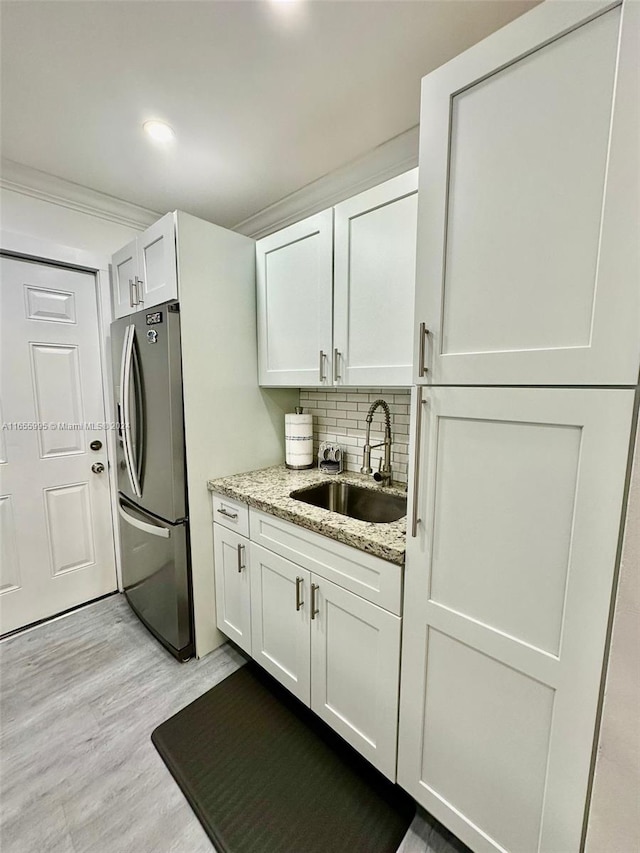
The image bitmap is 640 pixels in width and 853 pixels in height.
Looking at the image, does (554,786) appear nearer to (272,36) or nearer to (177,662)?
(177,662)

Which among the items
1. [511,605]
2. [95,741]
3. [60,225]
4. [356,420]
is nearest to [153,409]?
[356,420]

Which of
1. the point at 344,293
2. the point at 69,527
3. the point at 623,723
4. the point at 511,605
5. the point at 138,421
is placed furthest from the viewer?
the point at 69,527

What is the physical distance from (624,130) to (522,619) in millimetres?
1066

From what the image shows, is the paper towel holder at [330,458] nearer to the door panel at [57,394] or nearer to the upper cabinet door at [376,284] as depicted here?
the upper cabinet door at [376,284]

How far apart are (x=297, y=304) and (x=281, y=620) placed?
4.88ft

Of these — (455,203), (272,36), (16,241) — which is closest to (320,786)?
(455,203)

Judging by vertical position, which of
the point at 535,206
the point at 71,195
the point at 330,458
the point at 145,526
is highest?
the point at 71,195

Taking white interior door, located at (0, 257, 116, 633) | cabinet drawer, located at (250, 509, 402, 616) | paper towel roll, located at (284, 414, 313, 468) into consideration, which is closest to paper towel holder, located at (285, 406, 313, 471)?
paper towel roll, located at (284, 414, 313, 468)

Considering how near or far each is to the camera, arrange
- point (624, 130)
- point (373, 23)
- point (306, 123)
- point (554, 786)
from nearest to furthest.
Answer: point (624, 130)
point (554, 786)
point (373, 23)
point (306, 123)

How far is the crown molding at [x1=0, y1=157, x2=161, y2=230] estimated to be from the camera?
1879 mm

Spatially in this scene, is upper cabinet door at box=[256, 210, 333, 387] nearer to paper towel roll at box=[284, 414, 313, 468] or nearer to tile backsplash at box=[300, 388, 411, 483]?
paper towel roll at box=[284, 414, 313, 468]

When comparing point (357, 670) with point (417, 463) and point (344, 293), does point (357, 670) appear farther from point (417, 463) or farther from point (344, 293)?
point (344, 293)

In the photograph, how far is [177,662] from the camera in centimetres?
189

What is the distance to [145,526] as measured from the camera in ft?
6.46
